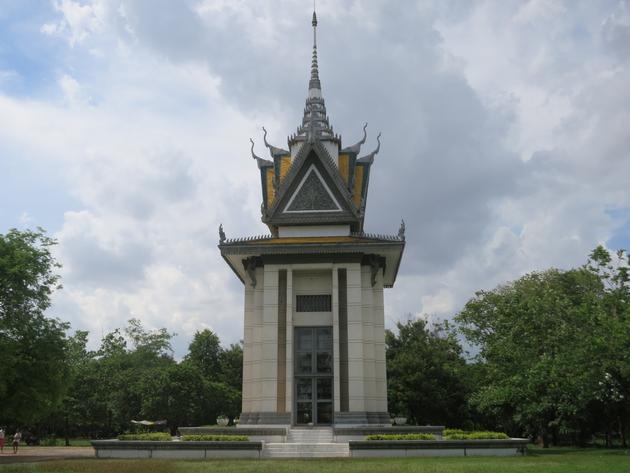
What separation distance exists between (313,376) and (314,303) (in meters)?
3.58

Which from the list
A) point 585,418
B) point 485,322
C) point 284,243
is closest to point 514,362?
point 585,418

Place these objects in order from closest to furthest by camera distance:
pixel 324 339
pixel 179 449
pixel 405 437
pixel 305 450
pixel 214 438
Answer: pixel 179 449 < pixel 405 437 < pixel 214 438 < pixel 305 450 < pixel 324 339

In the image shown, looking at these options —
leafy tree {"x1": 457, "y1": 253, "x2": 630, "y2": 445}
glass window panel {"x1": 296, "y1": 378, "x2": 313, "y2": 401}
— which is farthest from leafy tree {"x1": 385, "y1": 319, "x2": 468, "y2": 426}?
glass window panel {"x1": 296, "y1": 378, "x2": 313, "y2": 401}

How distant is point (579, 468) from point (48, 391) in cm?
2340

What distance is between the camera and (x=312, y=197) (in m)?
34.1

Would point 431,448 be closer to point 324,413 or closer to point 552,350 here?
point 324,413

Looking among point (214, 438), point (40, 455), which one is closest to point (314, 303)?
point (214, 438)

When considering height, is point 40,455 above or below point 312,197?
below

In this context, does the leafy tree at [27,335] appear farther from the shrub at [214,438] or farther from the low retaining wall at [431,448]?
the low retaining wall at [431,448]

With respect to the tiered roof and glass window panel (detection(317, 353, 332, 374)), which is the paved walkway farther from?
the tiered roof

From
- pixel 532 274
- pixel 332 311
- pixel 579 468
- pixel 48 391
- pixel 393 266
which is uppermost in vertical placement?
pixel 532 274

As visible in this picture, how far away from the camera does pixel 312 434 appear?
29109mm

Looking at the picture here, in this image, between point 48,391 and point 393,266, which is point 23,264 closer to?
point 48,391

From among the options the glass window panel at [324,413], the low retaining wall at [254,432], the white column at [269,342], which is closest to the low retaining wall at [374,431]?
the low retaining wall at [254,432]
